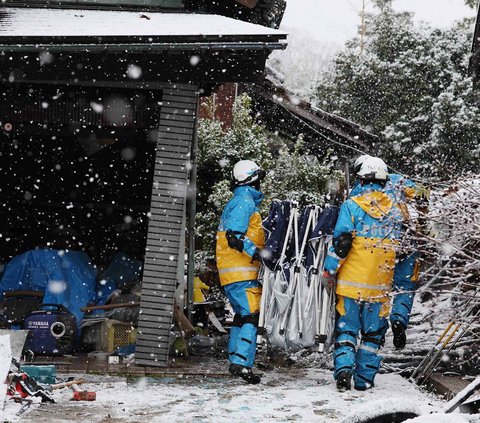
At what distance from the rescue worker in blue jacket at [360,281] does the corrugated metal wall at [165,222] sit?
65.5 inches

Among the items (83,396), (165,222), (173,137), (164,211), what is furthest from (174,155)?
(83,396)

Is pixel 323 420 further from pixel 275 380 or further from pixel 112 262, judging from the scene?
pixel 112 262

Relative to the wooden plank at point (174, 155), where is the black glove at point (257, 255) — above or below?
below

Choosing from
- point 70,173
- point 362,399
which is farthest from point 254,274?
point 70,173

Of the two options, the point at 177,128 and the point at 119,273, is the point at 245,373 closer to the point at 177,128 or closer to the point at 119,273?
the point at 177,128

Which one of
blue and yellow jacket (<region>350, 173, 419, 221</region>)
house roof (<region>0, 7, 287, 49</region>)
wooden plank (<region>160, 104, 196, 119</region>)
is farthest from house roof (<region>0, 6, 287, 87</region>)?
blue and yellow jacket (<region>350, 173, 419, 221</region>)

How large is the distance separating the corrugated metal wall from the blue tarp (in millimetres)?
1669

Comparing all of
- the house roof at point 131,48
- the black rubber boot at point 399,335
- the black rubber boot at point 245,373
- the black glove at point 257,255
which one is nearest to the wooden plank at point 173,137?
the house roof at point 131,48

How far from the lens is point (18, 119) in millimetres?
8797

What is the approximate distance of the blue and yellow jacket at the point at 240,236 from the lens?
805cm

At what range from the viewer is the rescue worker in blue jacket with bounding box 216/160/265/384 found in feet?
26.0

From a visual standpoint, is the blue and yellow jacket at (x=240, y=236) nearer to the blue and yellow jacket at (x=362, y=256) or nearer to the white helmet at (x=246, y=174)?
the white helmet at (x=246, y=174)

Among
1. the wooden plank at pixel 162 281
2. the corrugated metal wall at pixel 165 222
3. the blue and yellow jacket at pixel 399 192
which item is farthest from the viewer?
the wooden plank at pixel 162 281

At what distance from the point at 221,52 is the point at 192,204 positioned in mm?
3036
